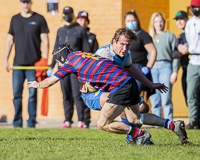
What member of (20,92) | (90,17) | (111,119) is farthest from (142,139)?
(90,17)

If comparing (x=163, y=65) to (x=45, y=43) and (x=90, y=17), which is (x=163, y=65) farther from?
(x=90, y=17)

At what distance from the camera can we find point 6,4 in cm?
1205

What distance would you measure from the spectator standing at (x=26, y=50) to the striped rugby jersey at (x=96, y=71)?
3708 millimetres

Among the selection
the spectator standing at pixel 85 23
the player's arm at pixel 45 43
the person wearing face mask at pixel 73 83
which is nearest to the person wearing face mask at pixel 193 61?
the person wearing face mask at pixel 73 83

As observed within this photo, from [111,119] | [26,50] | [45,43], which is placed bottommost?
[111,119]

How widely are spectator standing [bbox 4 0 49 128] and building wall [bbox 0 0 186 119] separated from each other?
2.21m

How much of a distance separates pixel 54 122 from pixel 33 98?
234cm

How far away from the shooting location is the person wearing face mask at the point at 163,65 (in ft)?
30.3

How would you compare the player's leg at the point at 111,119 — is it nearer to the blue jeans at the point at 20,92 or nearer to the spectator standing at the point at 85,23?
the blue jeans at the point at 20,92

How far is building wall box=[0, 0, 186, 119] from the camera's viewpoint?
457 inches

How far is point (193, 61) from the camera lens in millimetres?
8766

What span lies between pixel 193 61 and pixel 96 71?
11.8 ft

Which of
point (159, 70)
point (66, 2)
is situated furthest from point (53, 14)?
point (159, 70)

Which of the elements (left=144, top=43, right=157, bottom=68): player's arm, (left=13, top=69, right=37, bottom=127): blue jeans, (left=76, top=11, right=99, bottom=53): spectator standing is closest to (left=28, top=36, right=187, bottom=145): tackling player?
(left=144, top=43, right=157, bottom=68): player's arm
